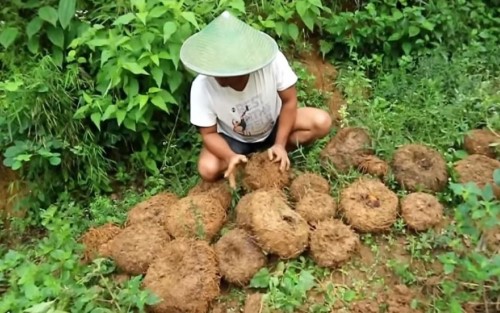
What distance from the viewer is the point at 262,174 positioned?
315 centimetres

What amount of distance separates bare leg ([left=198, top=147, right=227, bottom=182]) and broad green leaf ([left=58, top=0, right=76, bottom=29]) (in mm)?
1014

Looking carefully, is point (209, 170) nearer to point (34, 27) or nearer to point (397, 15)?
point (34, 27)

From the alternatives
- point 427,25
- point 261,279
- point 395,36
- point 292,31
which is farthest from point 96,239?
point 427,25

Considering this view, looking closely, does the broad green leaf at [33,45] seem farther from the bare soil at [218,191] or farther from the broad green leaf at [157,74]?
the bare soil at [218,191]

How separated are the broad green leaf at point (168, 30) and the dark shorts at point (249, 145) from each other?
55 centimetres

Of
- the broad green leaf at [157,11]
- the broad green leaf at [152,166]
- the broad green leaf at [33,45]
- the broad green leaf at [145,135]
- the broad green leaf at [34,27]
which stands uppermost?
the broad green leaf at [157,11]

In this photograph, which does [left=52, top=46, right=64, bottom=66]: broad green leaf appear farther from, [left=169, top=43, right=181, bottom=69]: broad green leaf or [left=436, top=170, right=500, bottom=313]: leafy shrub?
[left=436, top=170, right=500, bottom=313]: leafy shrub

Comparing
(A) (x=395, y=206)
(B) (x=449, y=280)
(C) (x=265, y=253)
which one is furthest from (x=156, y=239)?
(B) (x=449, y=280)

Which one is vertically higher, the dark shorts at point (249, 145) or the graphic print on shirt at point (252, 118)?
the graphic print on shirt at point (252, 118)

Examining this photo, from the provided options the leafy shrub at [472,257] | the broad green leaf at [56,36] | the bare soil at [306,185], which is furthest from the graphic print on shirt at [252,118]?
the broad green leaf at [56,36]

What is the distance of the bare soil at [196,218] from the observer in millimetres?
3047

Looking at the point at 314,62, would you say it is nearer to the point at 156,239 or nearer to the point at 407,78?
the point at 407,78

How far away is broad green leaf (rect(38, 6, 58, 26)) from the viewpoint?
3584mm

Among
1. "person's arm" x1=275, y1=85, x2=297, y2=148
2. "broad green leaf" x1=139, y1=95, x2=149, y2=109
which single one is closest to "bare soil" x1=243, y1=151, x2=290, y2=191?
"person's arm" x1=275, y1=85, x2=297, y2=148
